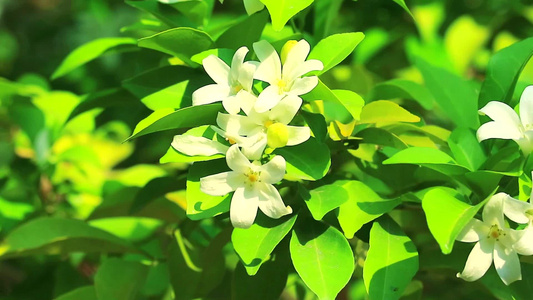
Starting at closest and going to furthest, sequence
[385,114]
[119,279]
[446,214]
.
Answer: [446,214], [385,114], [119,279]

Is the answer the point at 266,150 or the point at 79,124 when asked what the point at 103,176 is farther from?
the point at 266,150

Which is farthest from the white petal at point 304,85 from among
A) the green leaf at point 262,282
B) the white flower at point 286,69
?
the green leaf at point 262,282

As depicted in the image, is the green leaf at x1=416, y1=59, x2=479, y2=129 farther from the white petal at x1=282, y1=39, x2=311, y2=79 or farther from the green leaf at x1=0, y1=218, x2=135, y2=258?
the green leaf at x1=0, y1=218, x2=135, y2=258

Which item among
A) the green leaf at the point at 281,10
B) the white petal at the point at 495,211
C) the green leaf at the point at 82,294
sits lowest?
the green leaf at the point at 82,294

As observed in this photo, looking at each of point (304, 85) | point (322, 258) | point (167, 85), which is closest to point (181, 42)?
point (167, 85)

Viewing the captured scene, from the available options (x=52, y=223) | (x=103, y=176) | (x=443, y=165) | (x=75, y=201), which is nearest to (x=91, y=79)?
(x=103, y=176)

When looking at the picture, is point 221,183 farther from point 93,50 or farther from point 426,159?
point 93,50

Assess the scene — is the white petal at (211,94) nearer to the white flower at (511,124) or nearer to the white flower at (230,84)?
the white flower at (230,84)
